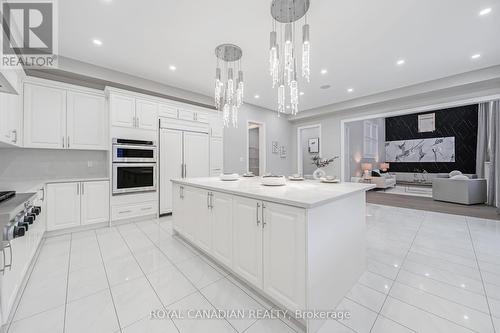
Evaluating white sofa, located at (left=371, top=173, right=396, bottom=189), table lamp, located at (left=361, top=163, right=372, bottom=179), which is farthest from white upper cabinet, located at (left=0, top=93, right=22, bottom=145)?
table lamp, located at (left=361, top=163, right=372, bottom=179)

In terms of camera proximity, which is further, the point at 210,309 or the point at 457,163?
the point at 457,163

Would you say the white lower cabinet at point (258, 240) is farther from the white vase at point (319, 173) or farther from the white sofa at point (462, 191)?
the white sofa at point (462, 191)

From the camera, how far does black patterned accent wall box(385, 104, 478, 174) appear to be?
7887 mm

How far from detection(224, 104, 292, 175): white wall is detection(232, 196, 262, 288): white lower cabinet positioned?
3.68 m

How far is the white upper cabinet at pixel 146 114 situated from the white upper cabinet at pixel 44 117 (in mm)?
1050

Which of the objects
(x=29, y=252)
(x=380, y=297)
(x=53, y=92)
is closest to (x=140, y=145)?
(x=53, y=92)

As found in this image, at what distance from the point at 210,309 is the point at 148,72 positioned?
4053 millimetres

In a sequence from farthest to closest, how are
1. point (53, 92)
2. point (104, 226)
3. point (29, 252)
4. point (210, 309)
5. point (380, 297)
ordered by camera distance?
point (104, 226)
point (53, 92)
point (29, 252)
point (380, 297)
point (210, 309)

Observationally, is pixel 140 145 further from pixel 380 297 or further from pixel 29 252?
pixel 380 297

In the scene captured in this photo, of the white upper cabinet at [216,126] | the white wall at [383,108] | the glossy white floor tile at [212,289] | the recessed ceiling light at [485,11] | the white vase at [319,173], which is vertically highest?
the recessed ceiling light at [485,11]

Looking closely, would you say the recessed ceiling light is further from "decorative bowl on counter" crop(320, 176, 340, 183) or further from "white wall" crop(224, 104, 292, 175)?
"white wall" crop(224, 104, 292, 175)

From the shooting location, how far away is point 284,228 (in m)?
1.36

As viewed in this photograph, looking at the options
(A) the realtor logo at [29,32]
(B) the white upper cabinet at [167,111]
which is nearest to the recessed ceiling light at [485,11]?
(B) the white upper cabinet at [167,111]

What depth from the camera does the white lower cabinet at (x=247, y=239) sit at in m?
1.55
